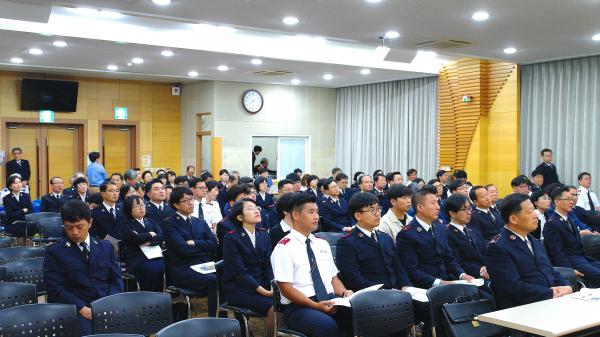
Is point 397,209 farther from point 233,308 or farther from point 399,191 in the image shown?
point 233,308

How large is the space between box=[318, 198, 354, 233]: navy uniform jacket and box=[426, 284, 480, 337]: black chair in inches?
143

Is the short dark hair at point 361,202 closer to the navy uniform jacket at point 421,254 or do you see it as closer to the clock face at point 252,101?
the navy uniform jacket at point 421,254

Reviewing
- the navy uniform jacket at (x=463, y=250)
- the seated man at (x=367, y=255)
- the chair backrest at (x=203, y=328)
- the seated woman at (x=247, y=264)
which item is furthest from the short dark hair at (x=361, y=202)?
the chair backrest at (x=203, y=328)

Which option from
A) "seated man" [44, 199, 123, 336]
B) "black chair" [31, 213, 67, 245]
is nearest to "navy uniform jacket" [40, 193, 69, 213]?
"black chair" [31, 213, 67, 245]

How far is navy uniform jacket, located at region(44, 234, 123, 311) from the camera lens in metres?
3.80

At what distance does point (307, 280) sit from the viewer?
3.67m

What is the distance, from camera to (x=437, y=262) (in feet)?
14.5

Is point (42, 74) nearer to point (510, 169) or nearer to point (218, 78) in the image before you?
point (218, 78)

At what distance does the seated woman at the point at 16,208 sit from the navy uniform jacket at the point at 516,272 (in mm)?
6897

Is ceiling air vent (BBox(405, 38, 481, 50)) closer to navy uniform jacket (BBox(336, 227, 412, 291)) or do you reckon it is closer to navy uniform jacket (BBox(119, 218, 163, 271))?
navy uniform jacket (BBox(336, 227, 412, 291))

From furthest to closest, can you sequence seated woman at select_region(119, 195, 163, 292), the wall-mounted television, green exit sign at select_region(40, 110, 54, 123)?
1. green exit sign at select_region(40, 110, 54, 123)
2. the wall-mounted television
3. seated woman at select_region(119, 195, 163, 292)

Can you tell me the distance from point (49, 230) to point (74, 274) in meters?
3.43

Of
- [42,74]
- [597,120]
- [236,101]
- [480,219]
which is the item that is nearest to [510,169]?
[597,120]

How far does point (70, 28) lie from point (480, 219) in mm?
6727
